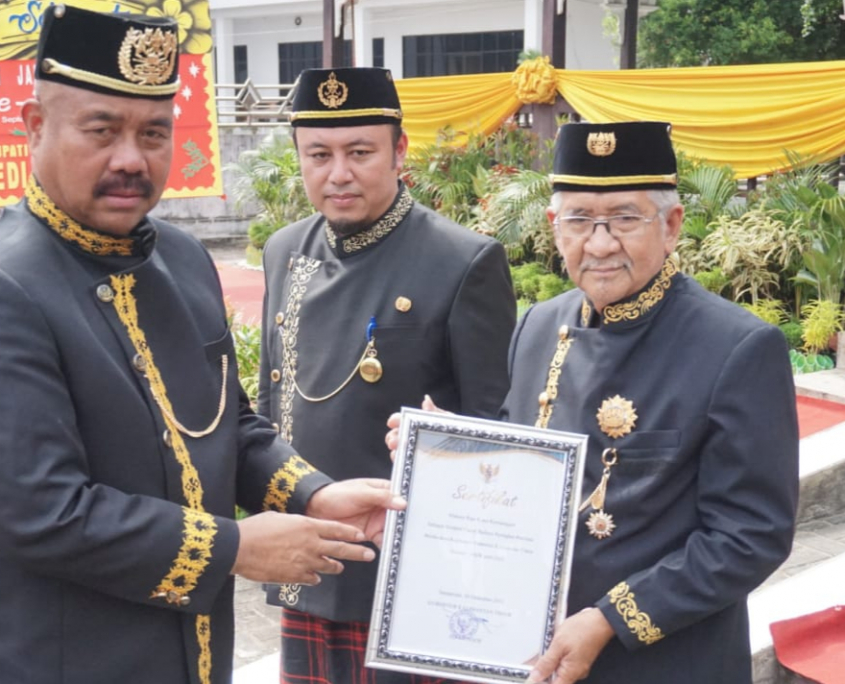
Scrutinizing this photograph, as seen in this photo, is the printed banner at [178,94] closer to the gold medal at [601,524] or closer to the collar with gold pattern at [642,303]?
the collar with gold pattern at [642,303]

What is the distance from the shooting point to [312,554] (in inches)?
74.0

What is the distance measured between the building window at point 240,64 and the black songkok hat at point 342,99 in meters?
25.0

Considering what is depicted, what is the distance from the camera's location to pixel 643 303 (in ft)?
6.88

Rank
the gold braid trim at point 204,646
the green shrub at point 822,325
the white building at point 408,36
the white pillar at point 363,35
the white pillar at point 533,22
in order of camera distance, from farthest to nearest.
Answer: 1. the white pillar at point 363,35
2. the white building at point 408,36
3. the white pillar at point 533,22
4. the green shrub at point 822,325
5. the gold braid trim at point 204,646

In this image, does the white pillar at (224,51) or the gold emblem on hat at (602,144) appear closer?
the gold emblem on hat at (602,144)

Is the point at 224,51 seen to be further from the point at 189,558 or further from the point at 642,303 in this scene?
the point at 189,558

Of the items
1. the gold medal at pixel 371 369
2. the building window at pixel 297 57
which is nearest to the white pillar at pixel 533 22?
the building window at pixel 297 57

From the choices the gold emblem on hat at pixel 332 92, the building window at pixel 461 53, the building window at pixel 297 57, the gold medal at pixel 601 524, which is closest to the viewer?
the gold medal at pixel 601 524

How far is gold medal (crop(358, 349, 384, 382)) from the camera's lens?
8.87 ft

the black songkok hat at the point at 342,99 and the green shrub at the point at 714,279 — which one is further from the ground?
the black songkok hat at the point at 342,99

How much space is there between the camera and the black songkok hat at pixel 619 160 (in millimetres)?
2053

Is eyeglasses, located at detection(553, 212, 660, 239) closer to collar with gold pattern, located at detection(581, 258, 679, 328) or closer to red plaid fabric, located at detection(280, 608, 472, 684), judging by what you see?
collar with gold pattern, located at detection(581, 258, 679, 328)

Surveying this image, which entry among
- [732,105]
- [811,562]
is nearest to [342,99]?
[811,562]

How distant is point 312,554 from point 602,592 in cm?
54
